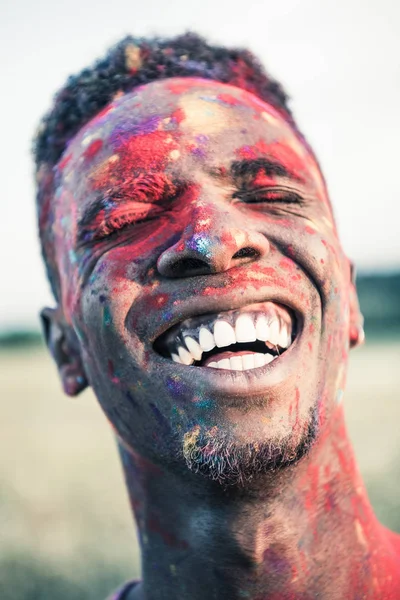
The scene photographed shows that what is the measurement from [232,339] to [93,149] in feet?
2.68

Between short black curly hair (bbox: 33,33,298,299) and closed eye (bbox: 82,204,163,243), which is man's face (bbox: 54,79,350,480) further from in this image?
short black curly hair (bbox: 33,33,298,299)

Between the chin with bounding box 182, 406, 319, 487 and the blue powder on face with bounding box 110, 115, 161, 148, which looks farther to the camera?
the blue powder on face with bounding box 110, 115, 161, 148

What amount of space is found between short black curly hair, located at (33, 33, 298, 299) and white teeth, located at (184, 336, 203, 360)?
2.90 feet

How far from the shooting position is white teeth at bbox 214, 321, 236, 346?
161 centimetres

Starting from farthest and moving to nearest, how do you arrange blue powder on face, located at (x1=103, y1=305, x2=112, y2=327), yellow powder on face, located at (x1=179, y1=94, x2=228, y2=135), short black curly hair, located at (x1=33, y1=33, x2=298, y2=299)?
short black curly hair, located at (x1=33, y1=33, x2=298, y2=299) → yellow powder on face, located at (x1=179, y1=94, x2=228, y2=135) → blue powder on face, located at (x1=103, y1=305, x2=112, y2=327)

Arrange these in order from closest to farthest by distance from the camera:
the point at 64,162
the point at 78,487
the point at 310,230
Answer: the point at 310,230 → the point at 64,162 → the point at 78,487

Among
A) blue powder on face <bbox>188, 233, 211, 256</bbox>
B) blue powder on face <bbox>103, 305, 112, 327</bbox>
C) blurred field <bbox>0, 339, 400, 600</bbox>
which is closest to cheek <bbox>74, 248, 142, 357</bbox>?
blue powder on face <bbox>103, 305, 112, 327</bbox>

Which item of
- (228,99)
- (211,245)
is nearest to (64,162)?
(228,99)

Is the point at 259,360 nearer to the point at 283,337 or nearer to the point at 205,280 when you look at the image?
the point at 283,337

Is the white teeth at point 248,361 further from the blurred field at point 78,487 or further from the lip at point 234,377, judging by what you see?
the blurred field at point 78,487

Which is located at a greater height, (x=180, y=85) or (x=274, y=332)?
(x=180, y=85)

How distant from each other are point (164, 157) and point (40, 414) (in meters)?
5.55

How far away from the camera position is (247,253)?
165 centimetres

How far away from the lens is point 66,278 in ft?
6.86
